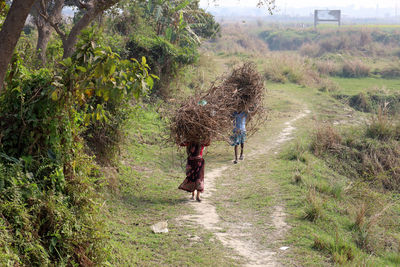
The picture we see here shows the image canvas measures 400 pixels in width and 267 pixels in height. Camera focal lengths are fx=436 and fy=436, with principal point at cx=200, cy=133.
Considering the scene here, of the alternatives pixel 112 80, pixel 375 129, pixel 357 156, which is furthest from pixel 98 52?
pixel 375 129

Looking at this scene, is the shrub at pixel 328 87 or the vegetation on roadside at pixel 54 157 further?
the shrub at pixel 328 87

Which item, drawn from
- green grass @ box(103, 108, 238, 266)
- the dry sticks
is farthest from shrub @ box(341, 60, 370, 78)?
the dry sticks

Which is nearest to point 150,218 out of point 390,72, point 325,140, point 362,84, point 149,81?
point 149,81

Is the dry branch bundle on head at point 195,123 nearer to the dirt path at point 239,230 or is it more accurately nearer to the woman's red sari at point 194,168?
the woman's red sari at point 194,168

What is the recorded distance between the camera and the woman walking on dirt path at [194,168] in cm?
761

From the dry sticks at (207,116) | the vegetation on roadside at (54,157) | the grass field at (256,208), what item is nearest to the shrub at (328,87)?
the grass field at (256,208)

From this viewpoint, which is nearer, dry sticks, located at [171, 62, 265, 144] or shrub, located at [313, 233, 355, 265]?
shrub, located at [313, 233, 355, 265]

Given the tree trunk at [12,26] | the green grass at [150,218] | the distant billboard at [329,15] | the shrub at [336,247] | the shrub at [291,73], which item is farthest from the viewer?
the distant billboard at [329,15]

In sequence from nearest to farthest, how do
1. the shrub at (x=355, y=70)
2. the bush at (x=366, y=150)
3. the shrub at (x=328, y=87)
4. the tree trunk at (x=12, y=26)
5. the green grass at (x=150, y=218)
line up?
the tree trunk at (x=12, y=26) → the green grass at (x=150, y=218) → the bush at (x=366, y=150) → the shrub at (x=328, y=87) → the shrub at (x=355, y=70)

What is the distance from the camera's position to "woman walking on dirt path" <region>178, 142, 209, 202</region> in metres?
7.61

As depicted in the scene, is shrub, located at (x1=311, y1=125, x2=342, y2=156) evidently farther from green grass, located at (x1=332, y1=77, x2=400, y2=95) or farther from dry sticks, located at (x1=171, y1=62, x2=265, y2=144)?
green grass, located at (x1=332, y1=77, x2=400, y2=95)

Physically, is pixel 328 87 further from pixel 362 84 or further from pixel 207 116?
pixel 207 116

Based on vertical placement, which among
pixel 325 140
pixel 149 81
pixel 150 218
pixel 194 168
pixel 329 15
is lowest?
pixel 150 218

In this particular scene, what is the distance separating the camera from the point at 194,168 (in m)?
7.68
